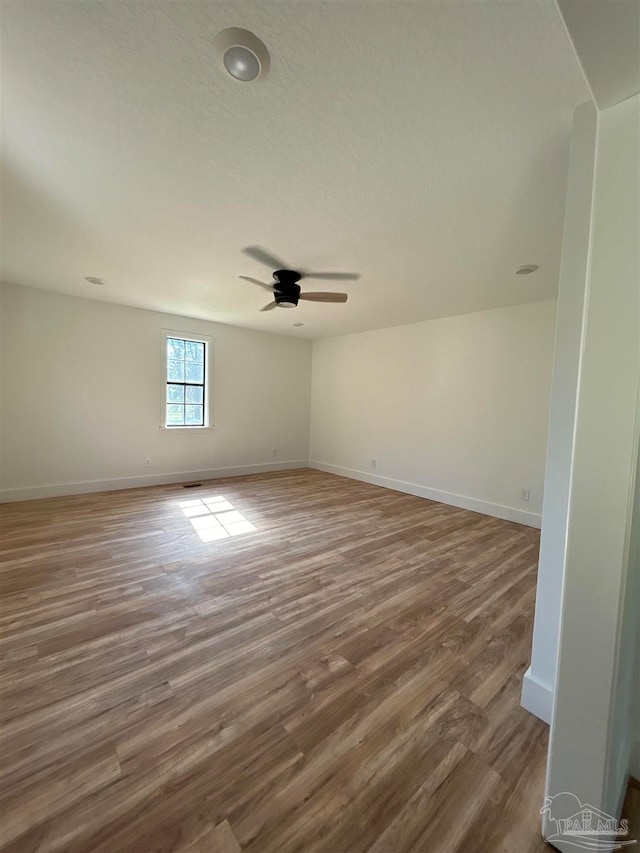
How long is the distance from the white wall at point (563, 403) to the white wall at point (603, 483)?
1.26 feet

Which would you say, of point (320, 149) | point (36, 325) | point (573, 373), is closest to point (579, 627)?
point (573, 373)

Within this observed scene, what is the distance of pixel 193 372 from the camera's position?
5.59 m

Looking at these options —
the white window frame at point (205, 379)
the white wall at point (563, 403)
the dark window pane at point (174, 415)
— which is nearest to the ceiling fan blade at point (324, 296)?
the white wall at point (563, 403)

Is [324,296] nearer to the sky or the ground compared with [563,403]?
nearer to the sky

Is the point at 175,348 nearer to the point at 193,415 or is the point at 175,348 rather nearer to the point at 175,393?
the point at 175,393

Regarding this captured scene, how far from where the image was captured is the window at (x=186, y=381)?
5.32 m

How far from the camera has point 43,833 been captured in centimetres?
101

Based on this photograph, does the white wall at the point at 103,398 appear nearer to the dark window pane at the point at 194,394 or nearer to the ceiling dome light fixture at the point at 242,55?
the dark window pane at the point at 194,394

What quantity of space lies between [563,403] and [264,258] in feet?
8.57

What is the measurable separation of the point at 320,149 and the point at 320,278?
1.72 meters

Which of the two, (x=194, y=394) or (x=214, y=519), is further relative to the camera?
(x=194, y=394)

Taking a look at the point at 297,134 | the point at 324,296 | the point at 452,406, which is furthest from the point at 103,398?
the point at 452,406

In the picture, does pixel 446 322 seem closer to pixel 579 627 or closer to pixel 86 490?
pixel 579 627

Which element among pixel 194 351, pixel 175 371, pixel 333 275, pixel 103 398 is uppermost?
pixel 333 275
